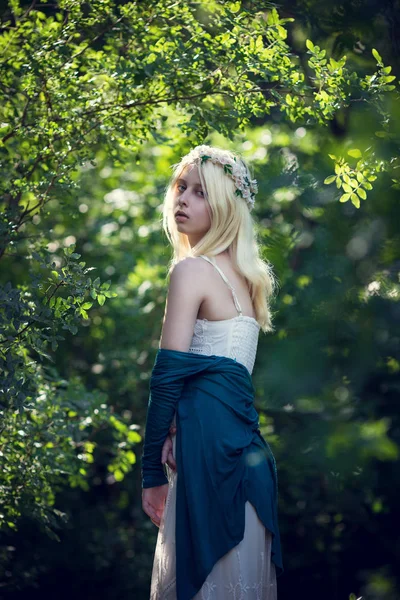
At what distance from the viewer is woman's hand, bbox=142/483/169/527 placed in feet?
7.45

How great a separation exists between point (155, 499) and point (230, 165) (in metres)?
1.15

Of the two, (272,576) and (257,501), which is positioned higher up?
(257,501)

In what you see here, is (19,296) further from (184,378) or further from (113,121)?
(113,121)

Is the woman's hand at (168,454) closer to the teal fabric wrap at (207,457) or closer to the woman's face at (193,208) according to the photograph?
the teal fabric wrap at (207,457)

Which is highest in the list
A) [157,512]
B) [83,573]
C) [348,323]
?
[348,323]

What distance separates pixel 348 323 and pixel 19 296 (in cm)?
123

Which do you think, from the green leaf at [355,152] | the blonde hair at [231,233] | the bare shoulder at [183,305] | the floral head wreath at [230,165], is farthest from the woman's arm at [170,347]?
the green leaf at [355,152]

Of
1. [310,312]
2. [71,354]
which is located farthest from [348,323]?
[71,354]

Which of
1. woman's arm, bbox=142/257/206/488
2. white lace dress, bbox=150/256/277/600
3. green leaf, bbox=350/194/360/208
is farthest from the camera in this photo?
woman's arm, bbox=142/257/206/488

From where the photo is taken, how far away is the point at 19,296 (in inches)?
87.4

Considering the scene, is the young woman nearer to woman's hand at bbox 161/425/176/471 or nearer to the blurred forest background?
woman's hand at bbox 161/425/176/471

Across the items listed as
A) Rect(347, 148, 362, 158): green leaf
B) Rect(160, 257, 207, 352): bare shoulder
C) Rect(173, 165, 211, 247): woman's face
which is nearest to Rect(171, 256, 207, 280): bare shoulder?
Rect(160, 257, 207, 352): bare shoulder

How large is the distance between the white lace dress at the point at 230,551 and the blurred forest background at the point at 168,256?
252 mm

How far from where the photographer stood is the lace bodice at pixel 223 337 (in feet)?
7.63
